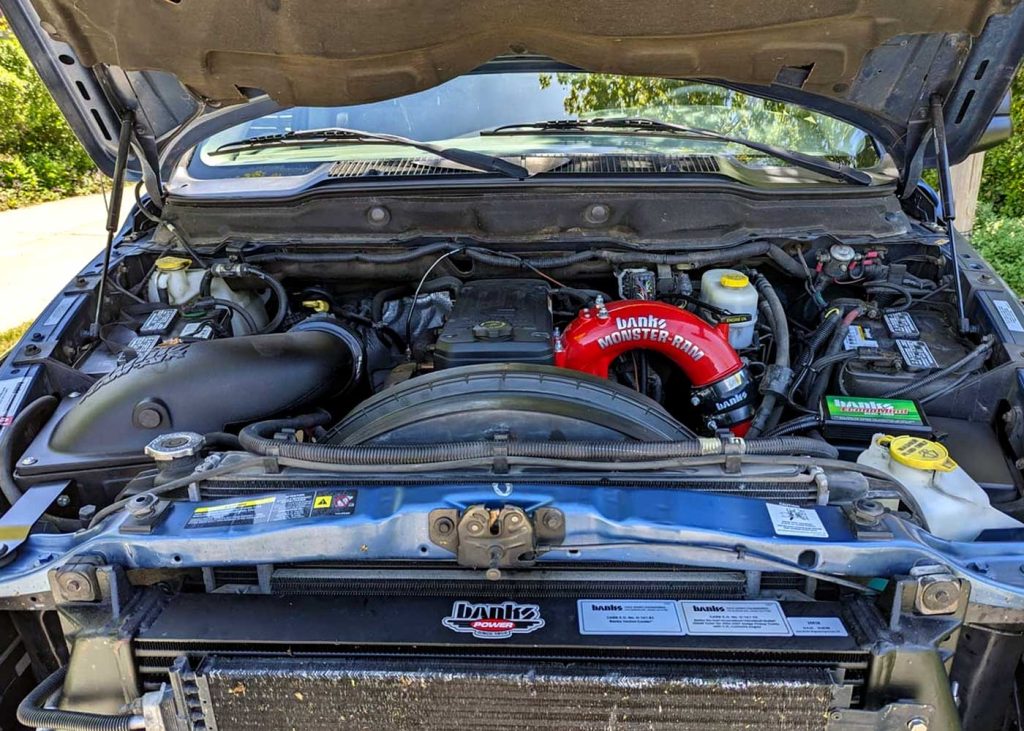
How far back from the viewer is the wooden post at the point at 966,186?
5.38 metres

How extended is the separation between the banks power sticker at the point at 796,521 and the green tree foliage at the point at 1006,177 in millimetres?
6150

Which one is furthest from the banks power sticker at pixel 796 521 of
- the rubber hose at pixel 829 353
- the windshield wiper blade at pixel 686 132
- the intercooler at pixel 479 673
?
the windshield wiper blade at pixel 686 132

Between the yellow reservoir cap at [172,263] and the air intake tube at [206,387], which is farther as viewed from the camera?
the yellow reservoir cap at [172,263]

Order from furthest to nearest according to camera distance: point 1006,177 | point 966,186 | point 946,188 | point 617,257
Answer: point 1006,177, point 966,186, point 617,257, point 946,188

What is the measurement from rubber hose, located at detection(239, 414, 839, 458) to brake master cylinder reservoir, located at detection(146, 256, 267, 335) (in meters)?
0.97

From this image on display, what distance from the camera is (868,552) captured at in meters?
1.26

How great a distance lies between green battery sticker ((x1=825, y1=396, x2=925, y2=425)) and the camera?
5.88 ft

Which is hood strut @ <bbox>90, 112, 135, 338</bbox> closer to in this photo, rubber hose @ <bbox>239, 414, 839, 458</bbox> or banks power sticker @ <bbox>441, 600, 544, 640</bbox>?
rubber hose @ <bbox>239, 414, 839, 458</bbox>

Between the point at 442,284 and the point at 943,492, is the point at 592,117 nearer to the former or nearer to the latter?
the point at 442,284

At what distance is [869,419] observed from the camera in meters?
1.80

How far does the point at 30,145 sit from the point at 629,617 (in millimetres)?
9816

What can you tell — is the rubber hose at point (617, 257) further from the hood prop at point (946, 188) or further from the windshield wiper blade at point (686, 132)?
the hood prop at point (946, 188)

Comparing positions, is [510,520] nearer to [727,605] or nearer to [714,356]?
[727,605]

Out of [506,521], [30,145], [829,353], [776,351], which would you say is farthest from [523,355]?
[30,145]
